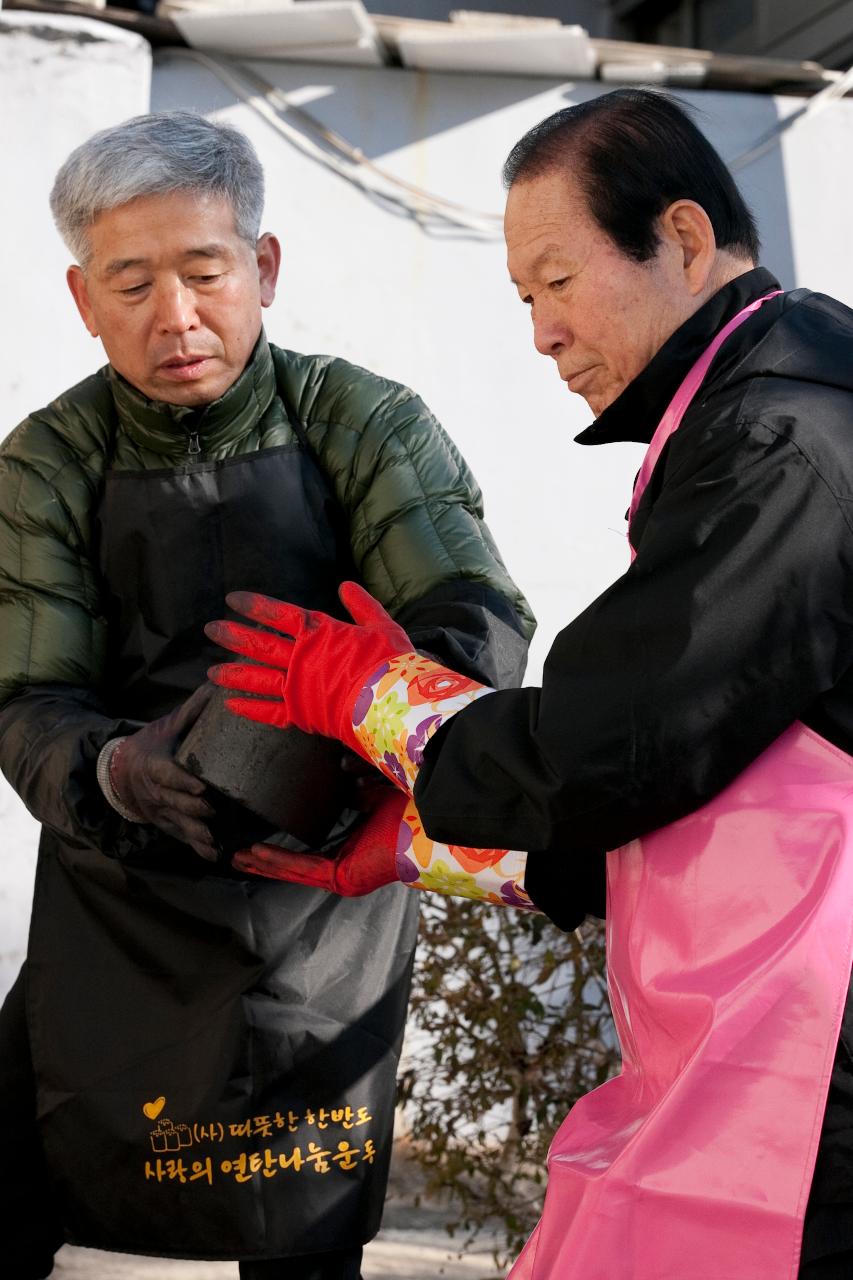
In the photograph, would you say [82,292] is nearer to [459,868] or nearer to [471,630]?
[471,630]

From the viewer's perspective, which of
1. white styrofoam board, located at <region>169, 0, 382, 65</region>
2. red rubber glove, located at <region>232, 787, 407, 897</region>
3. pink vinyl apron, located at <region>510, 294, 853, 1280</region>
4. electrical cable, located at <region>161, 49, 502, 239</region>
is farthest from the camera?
electrical cable, located at <region>161, 49, 502, 239</region>

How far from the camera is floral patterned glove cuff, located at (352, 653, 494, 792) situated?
66.4 inches

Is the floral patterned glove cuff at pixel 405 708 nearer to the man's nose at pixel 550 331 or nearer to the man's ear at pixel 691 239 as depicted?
the man's nose at pixel 550 331

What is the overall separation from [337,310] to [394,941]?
107 inches

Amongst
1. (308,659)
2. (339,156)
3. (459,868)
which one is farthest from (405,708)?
(339,156)

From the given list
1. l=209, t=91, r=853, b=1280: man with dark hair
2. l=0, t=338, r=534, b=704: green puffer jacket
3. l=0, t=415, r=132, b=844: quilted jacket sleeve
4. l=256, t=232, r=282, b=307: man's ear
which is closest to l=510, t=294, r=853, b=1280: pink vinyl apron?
l=209, t=91, r=853, b=1280: man with dark hair

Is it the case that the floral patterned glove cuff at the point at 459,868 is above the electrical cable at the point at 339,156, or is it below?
below

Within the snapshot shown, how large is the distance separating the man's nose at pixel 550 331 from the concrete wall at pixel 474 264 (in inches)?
118

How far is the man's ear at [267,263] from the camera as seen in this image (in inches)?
99.8

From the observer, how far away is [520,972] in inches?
154

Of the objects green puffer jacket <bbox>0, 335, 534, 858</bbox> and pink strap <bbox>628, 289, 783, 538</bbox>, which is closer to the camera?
pink strap <bbox>628, 289, 783, 538</bbox>

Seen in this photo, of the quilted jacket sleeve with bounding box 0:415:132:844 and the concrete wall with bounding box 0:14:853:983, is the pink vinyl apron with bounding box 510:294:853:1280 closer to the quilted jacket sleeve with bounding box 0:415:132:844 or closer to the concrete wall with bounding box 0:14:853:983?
the quilted jacket sleeve with bounding box 0:415:132:844

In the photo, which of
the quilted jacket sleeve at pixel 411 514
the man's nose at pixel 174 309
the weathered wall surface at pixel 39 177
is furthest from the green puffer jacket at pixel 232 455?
the weathered wall surface at pixel 39 177

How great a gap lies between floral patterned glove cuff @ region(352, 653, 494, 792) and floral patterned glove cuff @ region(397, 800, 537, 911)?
199 millimetres
